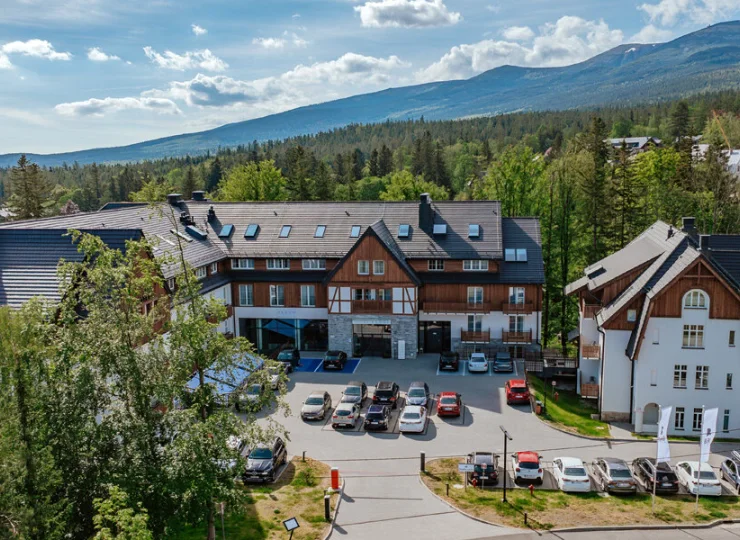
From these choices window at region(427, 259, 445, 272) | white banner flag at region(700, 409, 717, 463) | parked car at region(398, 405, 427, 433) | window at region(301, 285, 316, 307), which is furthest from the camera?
window at region(301, 285, 316, 307)

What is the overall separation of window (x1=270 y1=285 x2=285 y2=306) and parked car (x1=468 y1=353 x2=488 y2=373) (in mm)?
14652

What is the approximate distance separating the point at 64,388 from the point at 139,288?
404 cm

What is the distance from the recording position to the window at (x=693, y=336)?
115ft

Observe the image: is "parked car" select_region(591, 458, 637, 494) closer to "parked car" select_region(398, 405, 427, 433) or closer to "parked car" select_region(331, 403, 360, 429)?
"parked car" select_region(398, 405, 427, 433)

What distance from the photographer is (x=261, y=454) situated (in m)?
29.8

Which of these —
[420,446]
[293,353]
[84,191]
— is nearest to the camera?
[420,446]

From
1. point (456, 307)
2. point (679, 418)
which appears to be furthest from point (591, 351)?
point (456, 307)

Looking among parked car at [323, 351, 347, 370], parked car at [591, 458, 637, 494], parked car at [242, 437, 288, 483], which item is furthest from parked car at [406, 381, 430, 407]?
parked car at [591, 458, 637, 494]

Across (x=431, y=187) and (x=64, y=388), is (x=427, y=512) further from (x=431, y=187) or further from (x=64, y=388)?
(x=431, y=187)

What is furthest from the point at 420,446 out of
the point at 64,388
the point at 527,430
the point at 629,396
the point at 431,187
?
the point at 431,187

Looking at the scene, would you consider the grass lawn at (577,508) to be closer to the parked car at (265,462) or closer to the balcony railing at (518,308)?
the parked car at (265,462)

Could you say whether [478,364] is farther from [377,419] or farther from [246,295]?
[246,295]

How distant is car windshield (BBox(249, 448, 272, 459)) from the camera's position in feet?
97.1

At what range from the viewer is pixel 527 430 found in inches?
1368
